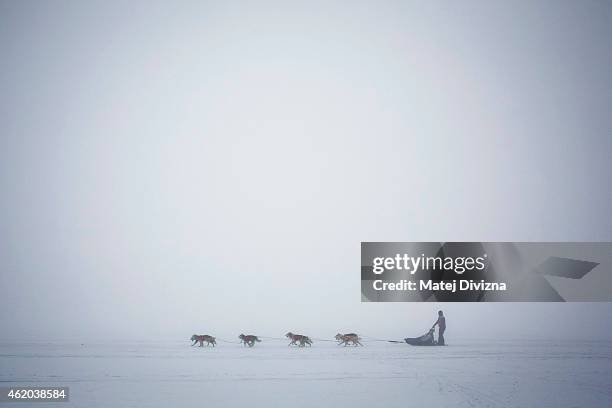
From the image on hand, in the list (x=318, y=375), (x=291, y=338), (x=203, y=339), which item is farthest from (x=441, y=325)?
(x=203, y=339)

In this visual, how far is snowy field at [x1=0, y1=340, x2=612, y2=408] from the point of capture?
28.9ft

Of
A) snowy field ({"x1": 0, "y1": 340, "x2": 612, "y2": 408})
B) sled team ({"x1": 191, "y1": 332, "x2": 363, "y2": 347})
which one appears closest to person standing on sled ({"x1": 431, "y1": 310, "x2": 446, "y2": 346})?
snowy field ({"x1": 0, "y1": 340, "x2": 612, "y2": 408})

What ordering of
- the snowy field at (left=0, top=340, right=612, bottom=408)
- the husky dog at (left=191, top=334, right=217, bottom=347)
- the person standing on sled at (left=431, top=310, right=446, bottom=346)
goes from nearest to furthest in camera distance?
the snowy field at (left=0, top=340, right=612, bottom=408) < the husky dog at (left=191, top=334, right=217, bottom=347) < the person standing on sled at (left=431, top=310, right=446, bottom=346)

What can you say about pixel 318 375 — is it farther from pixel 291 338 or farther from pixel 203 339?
pixel 203 339

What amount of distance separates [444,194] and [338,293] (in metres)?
72.5

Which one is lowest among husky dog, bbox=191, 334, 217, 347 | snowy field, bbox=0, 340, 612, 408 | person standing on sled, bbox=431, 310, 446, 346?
snowy field, bbox=0, 340, 612, 408

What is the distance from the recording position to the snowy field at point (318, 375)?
880 centimetres

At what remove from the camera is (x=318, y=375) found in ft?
35.4

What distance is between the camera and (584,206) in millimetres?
58125

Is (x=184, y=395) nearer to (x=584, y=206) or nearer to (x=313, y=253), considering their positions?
(x=313, y=253)

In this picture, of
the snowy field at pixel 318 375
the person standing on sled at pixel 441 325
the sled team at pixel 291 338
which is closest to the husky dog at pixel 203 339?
the sled team at pixel 291 338

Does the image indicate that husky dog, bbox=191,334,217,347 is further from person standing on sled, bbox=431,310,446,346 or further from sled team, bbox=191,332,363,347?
person standing on sled, bbox=431,310,446,346

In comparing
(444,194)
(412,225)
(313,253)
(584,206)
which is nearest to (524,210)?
(584,206)

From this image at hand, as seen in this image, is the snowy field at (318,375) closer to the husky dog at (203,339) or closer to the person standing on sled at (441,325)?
the husky dog at (203,339)
